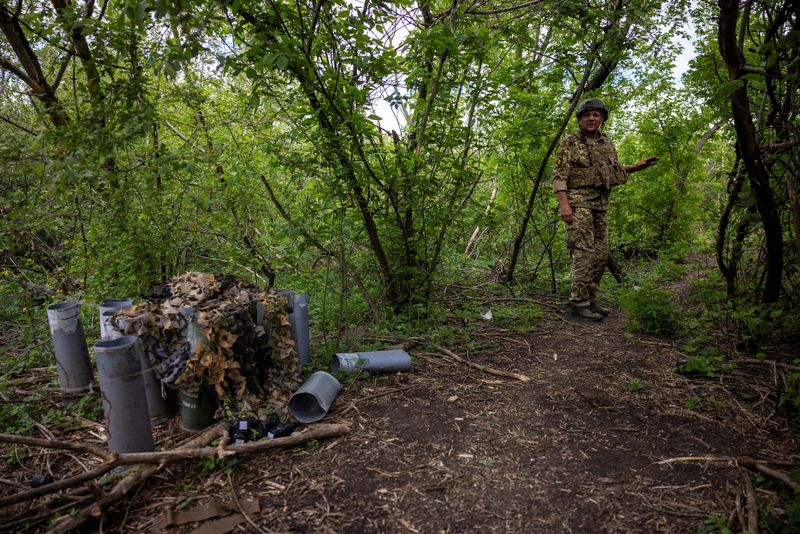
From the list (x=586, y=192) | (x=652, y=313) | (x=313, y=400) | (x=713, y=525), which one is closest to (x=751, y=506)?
(x=713, y=525)

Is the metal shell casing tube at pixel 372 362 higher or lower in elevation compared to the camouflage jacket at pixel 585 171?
lower

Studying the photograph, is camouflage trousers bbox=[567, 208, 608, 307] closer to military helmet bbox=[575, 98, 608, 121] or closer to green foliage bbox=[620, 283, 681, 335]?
green foliage bbox=[620, 283, 681, 335]

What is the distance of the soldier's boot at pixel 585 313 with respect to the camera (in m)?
4.92

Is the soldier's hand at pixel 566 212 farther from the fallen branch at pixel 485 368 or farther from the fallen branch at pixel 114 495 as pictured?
the fallen branch at pixel 114 495

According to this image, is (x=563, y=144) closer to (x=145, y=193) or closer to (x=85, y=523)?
(x=145, y=193)

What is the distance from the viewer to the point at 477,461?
2.47m

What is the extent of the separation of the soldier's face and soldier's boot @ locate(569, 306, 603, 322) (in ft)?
6.39

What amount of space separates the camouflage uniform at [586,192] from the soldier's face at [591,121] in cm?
9

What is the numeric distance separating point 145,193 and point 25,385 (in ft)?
6.67

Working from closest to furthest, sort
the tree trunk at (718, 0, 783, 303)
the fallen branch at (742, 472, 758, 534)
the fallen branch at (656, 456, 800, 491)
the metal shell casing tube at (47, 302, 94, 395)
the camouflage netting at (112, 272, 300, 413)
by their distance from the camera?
the fallen branch at (742, 472, 758, 534), the fallen branch at (656, 456, 800, 491), the tree trunk at (718, 0, 783, 303), the camouflage netting at (112, 272, 300, 413), the metal shell casing tube at (47, 302, 94, 395)

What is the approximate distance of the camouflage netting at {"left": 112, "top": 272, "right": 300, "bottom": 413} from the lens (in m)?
2.76

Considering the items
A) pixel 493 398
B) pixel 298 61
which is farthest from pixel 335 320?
pixel 298 61

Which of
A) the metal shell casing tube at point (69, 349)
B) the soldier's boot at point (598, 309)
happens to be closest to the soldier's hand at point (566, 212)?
the soldier's boot at point (598, 309)

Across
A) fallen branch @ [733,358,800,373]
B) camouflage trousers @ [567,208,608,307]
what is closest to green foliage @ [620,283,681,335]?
camouflage trousers @ [567,208,608,307]
